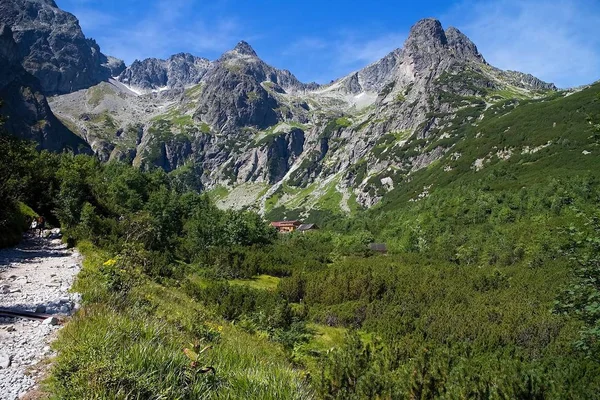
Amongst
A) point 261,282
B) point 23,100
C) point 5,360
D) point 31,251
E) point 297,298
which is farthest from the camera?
point 23,100

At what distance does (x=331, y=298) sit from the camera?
3819 centimetres

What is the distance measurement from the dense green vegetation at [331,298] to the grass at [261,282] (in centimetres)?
30

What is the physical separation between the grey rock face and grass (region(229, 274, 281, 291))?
572ft

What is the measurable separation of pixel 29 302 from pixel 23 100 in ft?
719

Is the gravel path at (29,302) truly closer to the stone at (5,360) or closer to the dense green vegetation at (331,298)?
the stone at (5,360)

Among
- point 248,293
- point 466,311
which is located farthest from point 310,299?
point 466,311

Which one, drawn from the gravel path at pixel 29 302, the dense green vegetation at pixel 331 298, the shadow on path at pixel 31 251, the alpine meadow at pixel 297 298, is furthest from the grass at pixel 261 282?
the gravel path at pixel 29 302

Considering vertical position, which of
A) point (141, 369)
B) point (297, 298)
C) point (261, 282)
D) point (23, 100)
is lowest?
point (297, 298)

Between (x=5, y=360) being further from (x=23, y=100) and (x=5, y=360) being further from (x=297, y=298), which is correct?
(x=23, y=100)

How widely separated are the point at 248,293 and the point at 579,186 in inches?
2940

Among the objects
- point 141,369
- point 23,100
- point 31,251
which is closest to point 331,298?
point 31,251

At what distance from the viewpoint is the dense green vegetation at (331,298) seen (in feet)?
20.3

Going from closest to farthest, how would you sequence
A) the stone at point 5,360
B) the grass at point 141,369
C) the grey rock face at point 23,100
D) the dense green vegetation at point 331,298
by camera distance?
the grass at point 141,369 → the dense green vegetation at point 331,298 → the stone at point 5,360 → the grey rock face at point 23,100

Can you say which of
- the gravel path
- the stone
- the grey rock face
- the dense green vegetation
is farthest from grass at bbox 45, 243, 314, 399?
the grey rock face
